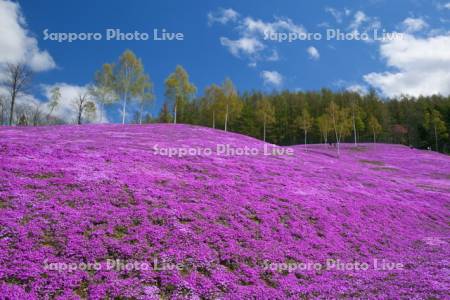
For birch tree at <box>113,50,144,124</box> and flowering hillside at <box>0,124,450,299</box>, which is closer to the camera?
flowering hillside at <box>0,124,450,299</box>

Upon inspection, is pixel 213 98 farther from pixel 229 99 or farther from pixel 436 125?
pixel 436 125

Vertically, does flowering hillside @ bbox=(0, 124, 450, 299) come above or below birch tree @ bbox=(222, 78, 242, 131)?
below

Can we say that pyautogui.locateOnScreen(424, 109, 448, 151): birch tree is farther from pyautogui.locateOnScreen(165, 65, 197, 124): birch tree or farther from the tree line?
pyautogui.locateOnScreen(165, 65, 197, 124): birch tree

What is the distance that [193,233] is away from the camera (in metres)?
13.0

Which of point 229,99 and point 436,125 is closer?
point 229,99

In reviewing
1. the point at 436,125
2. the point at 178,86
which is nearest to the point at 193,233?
the point at 178,86

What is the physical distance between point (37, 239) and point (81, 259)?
189 centimetres

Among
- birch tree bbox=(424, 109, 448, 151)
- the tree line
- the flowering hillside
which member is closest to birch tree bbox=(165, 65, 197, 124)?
the tree line

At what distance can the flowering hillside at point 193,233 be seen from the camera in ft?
32.1

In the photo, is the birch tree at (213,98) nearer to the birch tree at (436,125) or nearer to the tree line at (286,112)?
the tree line at (286,112)

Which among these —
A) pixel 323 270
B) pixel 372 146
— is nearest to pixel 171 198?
pixel 323 270

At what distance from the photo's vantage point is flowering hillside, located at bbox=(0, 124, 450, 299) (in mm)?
9797

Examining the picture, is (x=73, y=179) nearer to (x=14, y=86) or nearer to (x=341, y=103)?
(x=14, y=86)

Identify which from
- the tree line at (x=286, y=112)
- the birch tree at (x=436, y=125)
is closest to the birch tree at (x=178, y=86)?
the tree line at (x=286, y=112)
